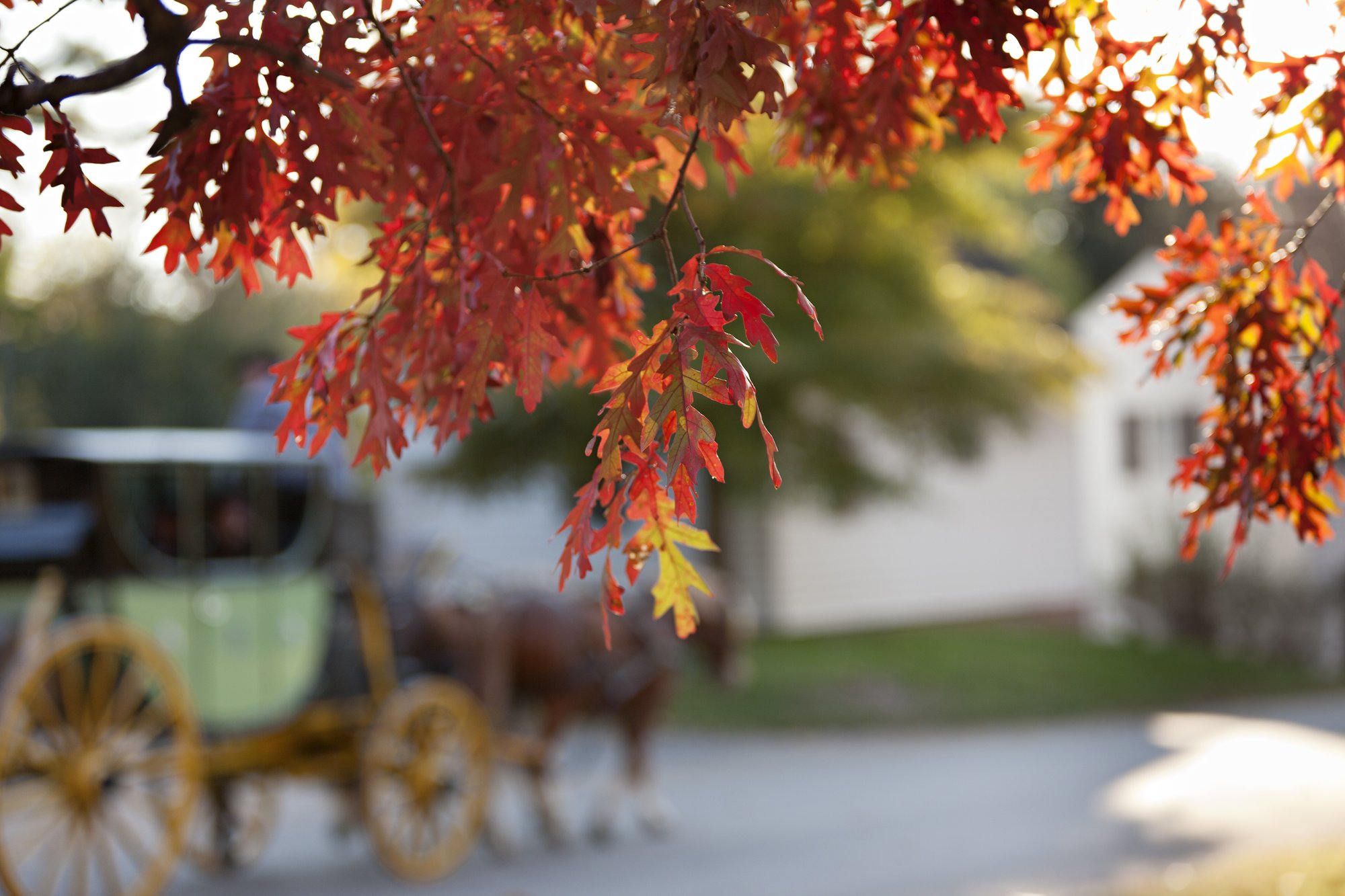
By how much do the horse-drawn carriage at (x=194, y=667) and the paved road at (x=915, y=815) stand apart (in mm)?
676

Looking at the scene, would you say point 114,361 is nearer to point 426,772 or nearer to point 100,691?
point 426,772

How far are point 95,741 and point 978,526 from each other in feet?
63.0

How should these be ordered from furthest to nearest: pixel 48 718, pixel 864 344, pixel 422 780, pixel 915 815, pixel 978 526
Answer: pixel 978 526, pixel 864 344, pixel 915 815, pixel 422 780, pixel 48 718

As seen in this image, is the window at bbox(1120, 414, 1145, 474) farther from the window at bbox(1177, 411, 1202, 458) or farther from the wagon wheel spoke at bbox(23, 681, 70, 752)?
the wagon wheel spoke at bbox(23, 681, 70, 752)

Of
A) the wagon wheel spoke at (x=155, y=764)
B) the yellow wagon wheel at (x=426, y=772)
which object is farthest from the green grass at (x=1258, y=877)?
the wagon wheel spoke at (x=155, y=764)

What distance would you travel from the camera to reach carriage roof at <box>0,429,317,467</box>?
674cm

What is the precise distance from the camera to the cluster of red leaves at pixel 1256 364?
10.8 ft

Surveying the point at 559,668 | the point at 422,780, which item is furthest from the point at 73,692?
the point at 559,668

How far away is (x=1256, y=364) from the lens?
3363 millimetres

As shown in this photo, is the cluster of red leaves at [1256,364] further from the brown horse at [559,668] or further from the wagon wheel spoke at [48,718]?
the brown horse at [559,668]

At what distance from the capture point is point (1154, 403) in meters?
21.0

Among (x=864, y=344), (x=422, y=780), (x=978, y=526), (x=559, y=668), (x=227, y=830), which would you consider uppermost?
(x=864, y=344)

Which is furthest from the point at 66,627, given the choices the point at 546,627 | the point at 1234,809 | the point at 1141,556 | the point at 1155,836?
the point at 1141,556

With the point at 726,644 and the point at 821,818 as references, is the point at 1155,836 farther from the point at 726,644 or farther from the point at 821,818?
the point at 726,644
